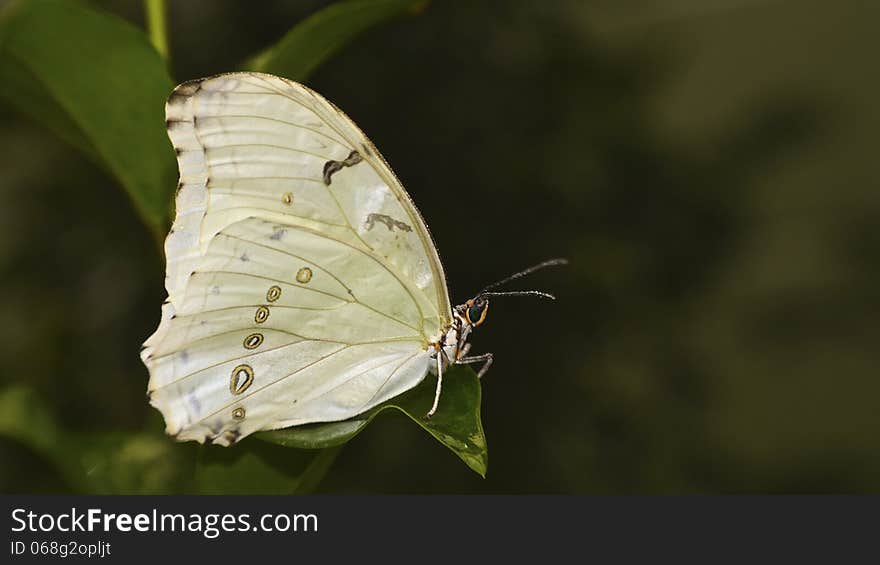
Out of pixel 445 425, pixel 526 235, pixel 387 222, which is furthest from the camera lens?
pixel 526 235

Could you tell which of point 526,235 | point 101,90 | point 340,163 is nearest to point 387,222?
point 340,163

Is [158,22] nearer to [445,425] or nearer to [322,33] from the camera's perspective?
[322,33]

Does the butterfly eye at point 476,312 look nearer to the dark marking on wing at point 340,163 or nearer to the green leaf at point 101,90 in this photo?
the dark marking on wing at point 340,163

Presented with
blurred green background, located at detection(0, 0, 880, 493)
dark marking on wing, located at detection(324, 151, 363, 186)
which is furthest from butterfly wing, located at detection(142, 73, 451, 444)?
blurred green background, located at detection(0, 0, 880, 493)

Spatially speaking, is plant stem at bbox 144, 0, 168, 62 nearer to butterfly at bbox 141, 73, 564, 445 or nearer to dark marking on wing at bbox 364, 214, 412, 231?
butterfly at bbox 141, 73, 564, 445

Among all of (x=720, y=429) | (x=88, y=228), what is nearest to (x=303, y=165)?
(x=88, y=228)
